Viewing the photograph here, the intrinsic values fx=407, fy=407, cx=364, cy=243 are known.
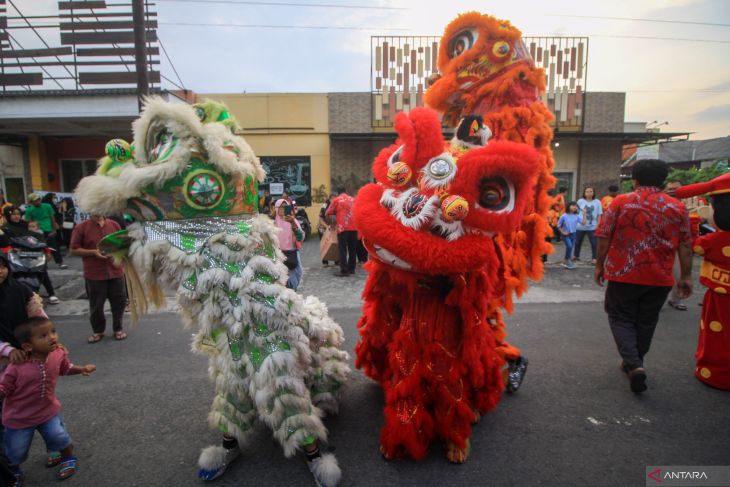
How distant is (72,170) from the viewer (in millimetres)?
14391

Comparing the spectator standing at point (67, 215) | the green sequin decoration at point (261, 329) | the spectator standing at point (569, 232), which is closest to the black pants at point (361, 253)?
the spectator standing at point (569, 232)

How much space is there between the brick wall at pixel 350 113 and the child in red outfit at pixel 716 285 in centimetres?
1126

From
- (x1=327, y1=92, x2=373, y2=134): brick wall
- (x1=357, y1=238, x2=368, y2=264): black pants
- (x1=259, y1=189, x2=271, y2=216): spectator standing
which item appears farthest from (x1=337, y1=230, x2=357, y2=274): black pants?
(x1=327, y1=92, x2=373, y2=134): brick wall

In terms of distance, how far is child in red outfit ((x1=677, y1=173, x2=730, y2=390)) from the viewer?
324 centimetres

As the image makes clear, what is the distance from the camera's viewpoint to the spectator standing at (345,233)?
7.86 meters

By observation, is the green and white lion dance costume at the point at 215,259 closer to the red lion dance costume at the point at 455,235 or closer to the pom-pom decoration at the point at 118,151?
the pom-pom decoration at the point at 118,151

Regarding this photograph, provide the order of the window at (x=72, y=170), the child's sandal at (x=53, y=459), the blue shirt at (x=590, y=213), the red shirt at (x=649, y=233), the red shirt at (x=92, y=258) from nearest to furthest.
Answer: the child's sandal at (x=53, y=459), the red shirt at (x=649, y=233), the red shirt at (x=92, y=258), the blue shirt at (x=590, y=213), the window at (x=72, y=170)

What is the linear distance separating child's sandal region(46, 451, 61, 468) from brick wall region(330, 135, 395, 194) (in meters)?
11.7

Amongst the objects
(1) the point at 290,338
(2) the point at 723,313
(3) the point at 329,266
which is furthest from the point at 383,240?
(3) the point at 329,266

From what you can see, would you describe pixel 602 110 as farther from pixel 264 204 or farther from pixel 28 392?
pixel 28 392

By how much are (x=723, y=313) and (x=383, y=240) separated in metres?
3.10

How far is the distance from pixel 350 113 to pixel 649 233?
1167 cm

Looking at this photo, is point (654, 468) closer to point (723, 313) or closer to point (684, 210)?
point (723, 313)

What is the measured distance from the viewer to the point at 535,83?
286 centimetres
